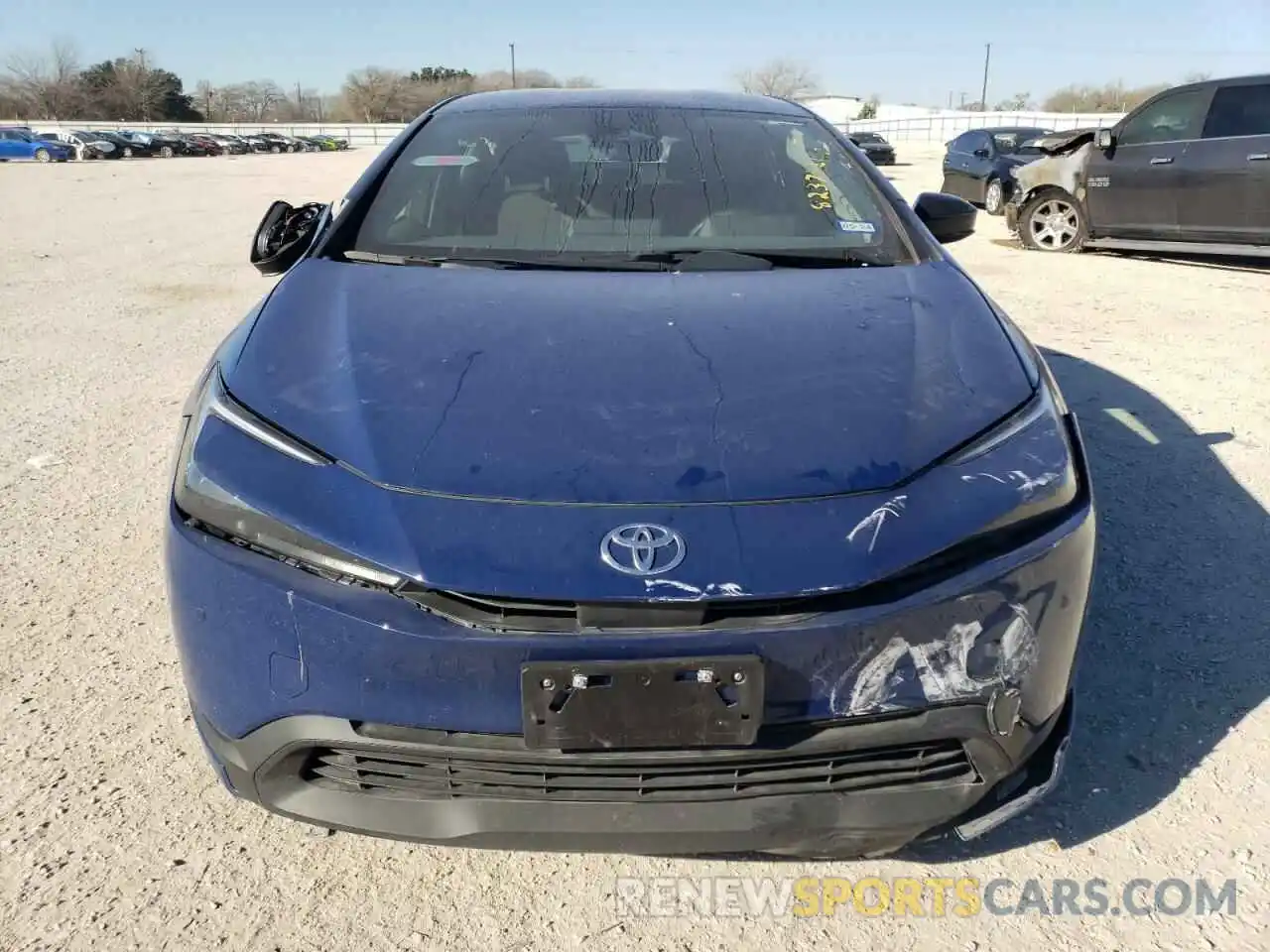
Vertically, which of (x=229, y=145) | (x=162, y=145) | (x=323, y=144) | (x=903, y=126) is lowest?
(x=323, y=144)

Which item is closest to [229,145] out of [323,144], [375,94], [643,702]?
[323,144]

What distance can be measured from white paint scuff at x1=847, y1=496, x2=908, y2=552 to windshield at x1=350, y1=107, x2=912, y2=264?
3.70 feet

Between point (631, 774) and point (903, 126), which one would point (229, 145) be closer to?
point (903, 126)

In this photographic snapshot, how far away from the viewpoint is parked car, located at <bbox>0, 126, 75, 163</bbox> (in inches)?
1471

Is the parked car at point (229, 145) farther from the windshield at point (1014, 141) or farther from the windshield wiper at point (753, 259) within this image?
the windshield wiper at point (753, 259)

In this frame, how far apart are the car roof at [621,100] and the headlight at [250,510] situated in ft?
5.85

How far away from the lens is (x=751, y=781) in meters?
1.56

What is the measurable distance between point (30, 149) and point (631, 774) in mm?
45042

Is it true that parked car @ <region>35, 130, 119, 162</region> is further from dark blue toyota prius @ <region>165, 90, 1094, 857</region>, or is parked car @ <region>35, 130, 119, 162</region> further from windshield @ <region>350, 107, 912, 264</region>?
dark blue toyota prius @ <region>165, 90, 1094, 857</region>

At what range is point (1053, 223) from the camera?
9906mm

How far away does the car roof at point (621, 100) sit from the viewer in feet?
10.6

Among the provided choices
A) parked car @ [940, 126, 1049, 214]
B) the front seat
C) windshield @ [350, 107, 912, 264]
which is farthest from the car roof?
parked car @ [940, 126, 1049, 214]

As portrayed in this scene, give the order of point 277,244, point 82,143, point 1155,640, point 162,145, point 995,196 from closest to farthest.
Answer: point 1155,640
point 277,244
point 995,196
point 82,143
point 162,145

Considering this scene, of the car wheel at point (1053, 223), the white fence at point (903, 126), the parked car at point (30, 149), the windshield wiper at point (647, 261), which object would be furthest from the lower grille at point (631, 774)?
the parked car at point (30, 149)
